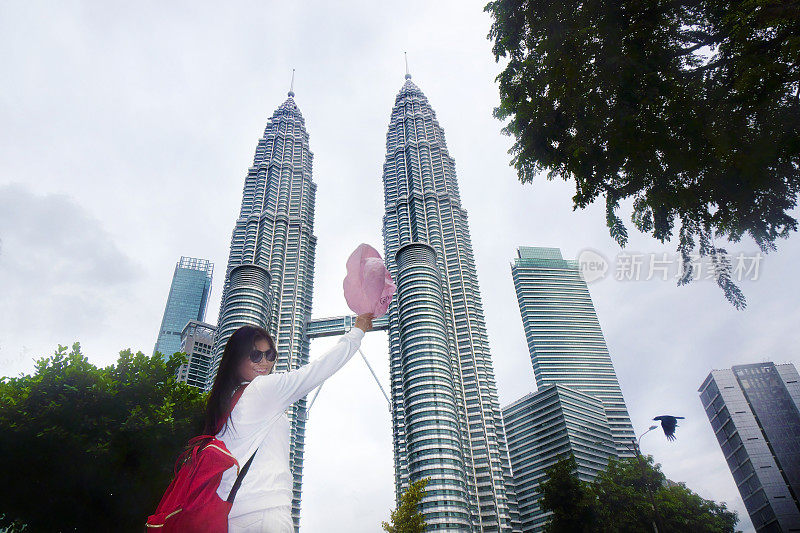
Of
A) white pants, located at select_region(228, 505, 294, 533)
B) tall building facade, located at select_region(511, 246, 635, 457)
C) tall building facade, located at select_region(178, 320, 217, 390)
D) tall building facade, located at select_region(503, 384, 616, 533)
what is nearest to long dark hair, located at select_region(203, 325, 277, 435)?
white pants, located at select_region(228, 505, 294, 533)

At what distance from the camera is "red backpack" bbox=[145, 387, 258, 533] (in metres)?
2.41

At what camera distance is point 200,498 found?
2461 millimetres

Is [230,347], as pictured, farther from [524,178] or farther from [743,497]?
[743,497]

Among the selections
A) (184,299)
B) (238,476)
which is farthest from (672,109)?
(184,299)

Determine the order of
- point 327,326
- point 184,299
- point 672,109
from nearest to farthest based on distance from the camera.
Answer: point 672,109 → point 327,326 → point 184,299

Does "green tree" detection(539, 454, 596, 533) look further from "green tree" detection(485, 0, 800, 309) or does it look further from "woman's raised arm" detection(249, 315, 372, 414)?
"woman's raised arm" detection(249, 315, 372, 414)

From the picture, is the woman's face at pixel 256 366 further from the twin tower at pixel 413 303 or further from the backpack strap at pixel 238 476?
the twin tower at pixel 413 303

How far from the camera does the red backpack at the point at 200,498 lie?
94.7 inches

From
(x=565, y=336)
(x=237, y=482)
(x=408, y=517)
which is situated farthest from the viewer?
(x=565, y=336)

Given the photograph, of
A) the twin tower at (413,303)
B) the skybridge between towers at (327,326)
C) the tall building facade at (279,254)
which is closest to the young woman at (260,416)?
the twin tower at (413,303)

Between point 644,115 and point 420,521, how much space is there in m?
31.3

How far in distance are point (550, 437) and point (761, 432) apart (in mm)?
43580

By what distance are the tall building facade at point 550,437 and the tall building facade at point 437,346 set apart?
20833 mm

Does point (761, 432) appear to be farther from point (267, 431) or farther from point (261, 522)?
point (261, 522)
